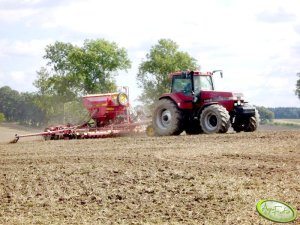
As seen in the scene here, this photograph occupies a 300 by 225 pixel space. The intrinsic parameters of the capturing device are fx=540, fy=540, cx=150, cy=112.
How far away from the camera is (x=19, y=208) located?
8531mm

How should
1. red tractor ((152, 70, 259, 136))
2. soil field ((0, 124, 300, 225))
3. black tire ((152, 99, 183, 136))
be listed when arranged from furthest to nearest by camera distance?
black tire ((152, 99, 183, 136)), red tractor ((152, 70, 259, 136)), soil field ((0, 124, 300, 225))

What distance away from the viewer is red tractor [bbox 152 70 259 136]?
19391 millimetres

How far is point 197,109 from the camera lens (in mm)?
20281

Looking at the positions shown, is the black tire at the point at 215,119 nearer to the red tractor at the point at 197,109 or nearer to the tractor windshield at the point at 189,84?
the red tractor at the point at 197,109

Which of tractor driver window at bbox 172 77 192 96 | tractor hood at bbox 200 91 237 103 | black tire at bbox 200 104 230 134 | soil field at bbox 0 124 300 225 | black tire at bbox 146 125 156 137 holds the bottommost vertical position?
soil field at bbox 0 124 300 225

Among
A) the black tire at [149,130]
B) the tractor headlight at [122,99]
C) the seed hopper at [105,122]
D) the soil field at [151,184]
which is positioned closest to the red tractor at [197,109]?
the black tire at [149,130]

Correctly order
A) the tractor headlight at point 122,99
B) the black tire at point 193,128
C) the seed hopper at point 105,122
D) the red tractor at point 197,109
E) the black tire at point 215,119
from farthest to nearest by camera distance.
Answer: the tractor headlight at point 122,99, the seed hopper at point 105,122, the black tire at point 193,128, the red tractor at point 197,109, the black tire at point 215,119

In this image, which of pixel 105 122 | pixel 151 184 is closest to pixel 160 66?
pixel 105 122

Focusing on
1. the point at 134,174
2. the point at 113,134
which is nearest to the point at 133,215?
the point at 134,174

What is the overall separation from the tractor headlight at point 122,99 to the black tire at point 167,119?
10.6ft

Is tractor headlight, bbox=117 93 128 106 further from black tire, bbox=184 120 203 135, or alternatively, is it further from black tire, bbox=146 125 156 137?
black tire, bbox=184 120 203 135

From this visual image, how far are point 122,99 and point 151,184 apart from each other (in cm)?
1494

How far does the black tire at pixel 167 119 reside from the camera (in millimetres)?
20250

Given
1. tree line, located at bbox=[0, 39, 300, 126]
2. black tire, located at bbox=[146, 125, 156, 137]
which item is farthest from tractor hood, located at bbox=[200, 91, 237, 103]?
tree line, located at bbox=[0, 39, 300, 126]
